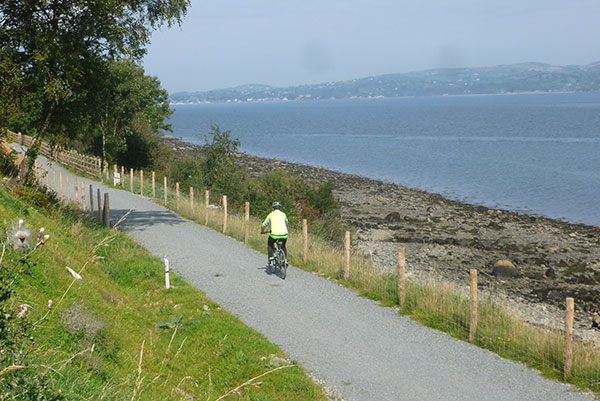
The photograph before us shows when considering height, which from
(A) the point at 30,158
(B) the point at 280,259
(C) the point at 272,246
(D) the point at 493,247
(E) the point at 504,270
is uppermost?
(A) the point at 30,158

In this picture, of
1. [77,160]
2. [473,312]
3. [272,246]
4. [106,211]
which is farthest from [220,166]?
[473,312]

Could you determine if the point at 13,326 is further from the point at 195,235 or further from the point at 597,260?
the point at 597,260

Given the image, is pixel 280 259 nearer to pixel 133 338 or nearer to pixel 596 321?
pixel 133 338

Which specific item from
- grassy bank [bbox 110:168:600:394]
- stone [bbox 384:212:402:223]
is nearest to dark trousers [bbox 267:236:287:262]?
grassy bank [bbox 110:168:600:394]

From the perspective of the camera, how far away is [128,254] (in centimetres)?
1803

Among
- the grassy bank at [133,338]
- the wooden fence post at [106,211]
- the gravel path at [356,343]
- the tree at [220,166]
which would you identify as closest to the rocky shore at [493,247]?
the gravel path at [356,343]

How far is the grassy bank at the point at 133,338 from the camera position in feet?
23.3

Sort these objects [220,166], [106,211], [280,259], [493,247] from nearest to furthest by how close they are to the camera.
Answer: [280,259] → [106,211] → [493,247] → [220,166]

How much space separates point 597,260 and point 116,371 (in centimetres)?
2634

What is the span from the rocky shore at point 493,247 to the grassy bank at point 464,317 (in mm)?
3780

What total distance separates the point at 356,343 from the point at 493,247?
22.4 m

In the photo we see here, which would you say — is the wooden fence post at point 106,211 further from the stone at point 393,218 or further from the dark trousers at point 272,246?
the stone at point 393,218

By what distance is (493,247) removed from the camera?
3225 centimetres

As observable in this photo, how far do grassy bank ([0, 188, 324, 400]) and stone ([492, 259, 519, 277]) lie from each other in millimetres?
15511
